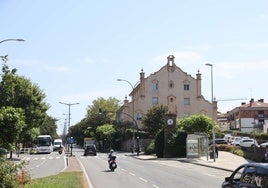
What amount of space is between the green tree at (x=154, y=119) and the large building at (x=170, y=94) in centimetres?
1123

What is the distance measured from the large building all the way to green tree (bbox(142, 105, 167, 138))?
1123 centimetres

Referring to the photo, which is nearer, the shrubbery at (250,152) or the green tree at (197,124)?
the shrubbery at (250,152)

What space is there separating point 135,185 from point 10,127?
21146 mm

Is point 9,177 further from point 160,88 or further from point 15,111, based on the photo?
point 160,88

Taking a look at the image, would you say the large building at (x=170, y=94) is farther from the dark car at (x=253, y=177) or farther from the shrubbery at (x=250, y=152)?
the dark car at (x=253, y=177)

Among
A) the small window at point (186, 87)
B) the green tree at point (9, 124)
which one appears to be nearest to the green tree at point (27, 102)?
the green tree at point (9, 124)

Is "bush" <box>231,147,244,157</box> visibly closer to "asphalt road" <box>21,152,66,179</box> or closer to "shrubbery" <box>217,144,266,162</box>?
"shrubbery" <box>217,144,266,162</box>

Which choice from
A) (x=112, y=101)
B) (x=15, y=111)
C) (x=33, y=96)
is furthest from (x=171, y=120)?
(x=112, y=101)

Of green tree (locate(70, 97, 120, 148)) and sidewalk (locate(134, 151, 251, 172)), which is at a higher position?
green tree (locate(70, 97, 120, 148))

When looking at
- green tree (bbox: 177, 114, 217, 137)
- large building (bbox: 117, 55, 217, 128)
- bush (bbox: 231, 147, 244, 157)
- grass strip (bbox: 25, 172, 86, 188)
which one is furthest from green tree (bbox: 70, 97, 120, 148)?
grass strip (bbox: 25, 172, 86, 188)

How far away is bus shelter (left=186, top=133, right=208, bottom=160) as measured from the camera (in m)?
52.6

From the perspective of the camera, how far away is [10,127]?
136 ft


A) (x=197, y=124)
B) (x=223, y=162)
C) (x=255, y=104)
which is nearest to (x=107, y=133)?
(x=197, y=124)

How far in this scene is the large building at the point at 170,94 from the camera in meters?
97.5
